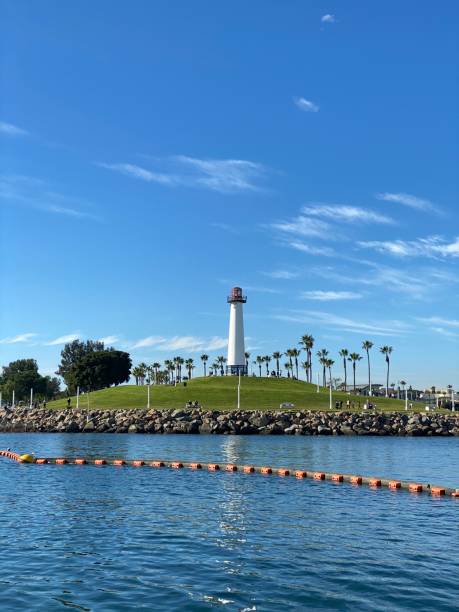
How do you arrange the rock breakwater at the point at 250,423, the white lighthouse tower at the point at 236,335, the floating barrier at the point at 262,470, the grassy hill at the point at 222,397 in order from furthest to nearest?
1. the white lighthouse tower at the point at 236,335
2. the grassy hill at the point at 222,397
3. the rock breakwater at the point at 250,423
4. the floating barrier at the point at 262,470

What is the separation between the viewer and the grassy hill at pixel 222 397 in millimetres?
136750

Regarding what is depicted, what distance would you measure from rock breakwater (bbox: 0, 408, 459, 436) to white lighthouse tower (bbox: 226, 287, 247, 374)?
57.6 metres

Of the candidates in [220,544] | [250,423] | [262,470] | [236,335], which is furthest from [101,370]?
[220,544]

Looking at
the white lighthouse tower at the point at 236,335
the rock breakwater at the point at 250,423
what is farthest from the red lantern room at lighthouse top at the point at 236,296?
the rock breakwater at the point at 250,423

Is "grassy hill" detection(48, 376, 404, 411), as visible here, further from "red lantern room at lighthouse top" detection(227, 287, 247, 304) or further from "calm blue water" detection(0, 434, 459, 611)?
"calm blue water" detection(0, 434, 459, 611)

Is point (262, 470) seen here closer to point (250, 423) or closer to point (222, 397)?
point (250, 423)

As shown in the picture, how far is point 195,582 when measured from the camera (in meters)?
18.8

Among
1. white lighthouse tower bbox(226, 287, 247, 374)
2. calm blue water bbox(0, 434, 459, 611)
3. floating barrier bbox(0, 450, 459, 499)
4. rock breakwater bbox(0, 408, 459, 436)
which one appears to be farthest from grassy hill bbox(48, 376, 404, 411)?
calm blue water bbox(0, 434, 459, 611)

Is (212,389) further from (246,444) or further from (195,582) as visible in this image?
(195,582)

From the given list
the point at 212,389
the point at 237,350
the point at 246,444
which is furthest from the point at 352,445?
the point at 237,350

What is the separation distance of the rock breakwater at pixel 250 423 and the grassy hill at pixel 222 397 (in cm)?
1710

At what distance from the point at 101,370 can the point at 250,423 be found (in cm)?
8188

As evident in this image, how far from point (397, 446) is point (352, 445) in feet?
18.0

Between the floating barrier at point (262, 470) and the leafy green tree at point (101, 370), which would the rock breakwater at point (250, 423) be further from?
the leafy green tree at point (101, 370)
